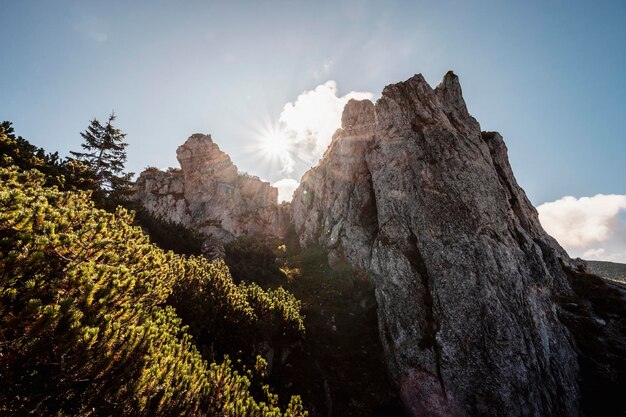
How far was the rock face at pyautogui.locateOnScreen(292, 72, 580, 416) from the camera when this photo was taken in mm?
17078

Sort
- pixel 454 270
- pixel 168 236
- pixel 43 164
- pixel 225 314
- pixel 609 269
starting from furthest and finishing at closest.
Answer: pixel 609 269 < pixel 168 236 < pixel 454 270 < pixel 43 164 < pixel 225 314

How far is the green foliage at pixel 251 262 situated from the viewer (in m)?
27.2

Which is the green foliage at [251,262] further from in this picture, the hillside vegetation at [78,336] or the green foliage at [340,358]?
the hillside vegetation at [78,336]

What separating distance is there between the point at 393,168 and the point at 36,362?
94.0 feet

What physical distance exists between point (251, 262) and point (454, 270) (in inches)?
833

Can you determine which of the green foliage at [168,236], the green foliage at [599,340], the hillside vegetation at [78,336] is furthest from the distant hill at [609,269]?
the hillside vegetation at [78,336]

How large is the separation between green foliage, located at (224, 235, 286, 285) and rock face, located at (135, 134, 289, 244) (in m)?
22.5

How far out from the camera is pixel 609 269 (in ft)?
389

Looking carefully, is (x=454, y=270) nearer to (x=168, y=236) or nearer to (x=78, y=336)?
(x=78, y=336)

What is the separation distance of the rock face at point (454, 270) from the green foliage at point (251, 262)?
9.44 metres

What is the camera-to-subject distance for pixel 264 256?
33812mm

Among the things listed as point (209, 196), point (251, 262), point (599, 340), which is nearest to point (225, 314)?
point (251, 262)

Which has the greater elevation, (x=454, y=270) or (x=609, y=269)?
(x=609, y=269)

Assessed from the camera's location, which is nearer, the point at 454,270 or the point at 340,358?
the point at 340,358
